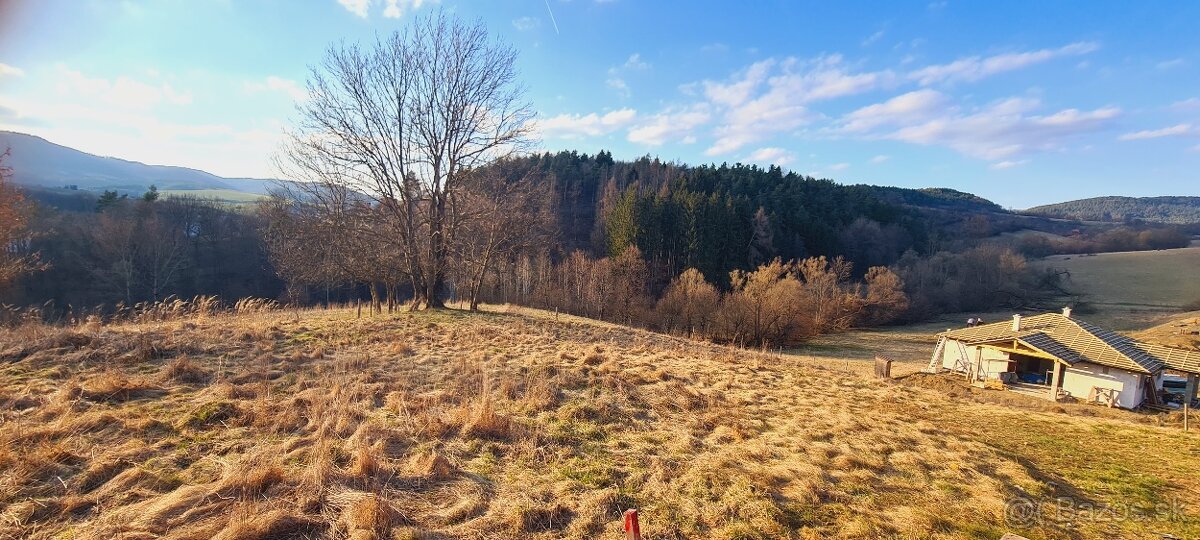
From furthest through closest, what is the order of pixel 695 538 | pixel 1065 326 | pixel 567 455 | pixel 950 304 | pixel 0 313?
pixel 950 304, pixel 1065 326, pixel 0 313, pixel 567 455, pixel 695 538

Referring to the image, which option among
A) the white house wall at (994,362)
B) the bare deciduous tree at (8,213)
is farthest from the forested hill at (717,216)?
the white house wall at (994,362)

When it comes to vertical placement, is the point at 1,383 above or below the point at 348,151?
below

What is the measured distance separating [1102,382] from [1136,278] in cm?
6441

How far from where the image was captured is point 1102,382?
1603 centimetres

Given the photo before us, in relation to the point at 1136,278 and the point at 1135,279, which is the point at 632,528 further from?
the point at 1136,278

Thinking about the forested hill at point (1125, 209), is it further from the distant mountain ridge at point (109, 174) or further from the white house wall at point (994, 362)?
the distant mountain ridge at point (109, 174)

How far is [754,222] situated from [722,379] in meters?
47.1

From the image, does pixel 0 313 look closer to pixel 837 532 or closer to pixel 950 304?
pixel 837 532

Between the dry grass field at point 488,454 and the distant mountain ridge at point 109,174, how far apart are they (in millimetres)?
119541

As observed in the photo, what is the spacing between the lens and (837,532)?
416cm

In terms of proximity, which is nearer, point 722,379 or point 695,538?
point 695,538

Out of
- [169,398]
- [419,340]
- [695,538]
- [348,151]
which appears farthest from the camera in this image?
[348,151]

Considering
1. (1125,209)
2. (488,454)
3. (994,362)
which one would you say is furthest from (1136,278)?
(1125,209)

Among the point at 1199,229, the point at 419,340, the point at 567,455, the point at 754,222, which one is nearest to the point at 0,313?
the point at 419,340
